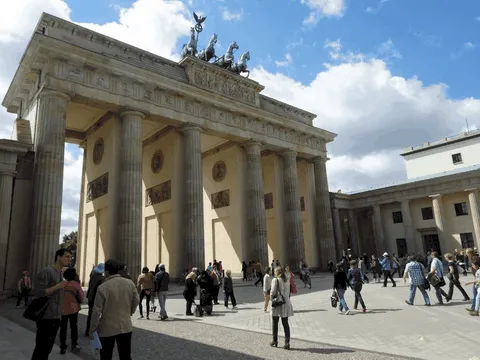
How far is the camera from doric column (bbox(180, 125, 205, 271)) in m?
22.4

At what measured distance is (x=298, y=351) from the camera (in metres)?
6.55

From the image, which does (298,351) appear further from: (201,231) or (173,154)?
(173,154)

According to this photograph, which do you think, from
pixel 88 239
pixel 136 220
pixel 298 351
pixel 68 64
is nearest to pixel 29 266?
pixel 136 220

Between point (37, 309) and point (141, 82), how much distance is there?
1934 centimetres

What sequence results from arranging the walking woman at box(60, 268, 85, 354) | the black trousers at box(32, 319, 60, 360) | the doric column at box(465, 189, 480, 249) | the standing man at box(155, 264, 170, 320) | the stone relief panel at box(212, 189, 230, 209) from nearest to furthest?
the black trousers at box(32, 319, 60, 360)
the walking woman at box(60, 268, 85, 354)
the standing man at box(155, 264, 170, 320)
the stone relief panel at box(212, 189, 230, 209)
the doric column at box(465, 189, 480, 249)

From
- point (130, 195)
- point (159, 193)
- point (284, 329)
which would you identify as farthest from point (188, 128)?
point (284, 329)

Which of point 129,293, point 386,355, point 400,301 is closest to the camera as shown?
point 129,293

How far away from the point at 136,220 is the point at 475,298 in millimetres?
16264

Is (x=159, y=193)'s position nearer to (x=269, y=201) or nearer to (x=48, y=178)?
(x=48, y=178)

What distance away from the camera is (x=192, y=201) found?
2314 cm

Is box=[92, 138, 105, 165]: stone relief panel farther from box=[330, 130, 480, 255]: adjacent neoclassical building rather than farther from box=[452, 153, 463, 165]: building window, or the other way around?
box=[452, 153, 463, 165]: building window

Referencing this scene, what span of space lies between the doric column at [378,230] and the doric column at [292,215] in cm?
1149

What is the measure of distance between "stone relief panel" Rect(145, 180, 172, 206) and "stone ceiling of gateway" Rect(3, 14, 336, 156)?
532 cm

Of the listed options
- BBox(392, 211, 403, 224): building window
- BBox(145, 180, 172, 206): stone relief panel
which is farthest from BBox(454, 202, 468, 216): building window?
BBox(145, 180, 172, 206): stone relief panel
